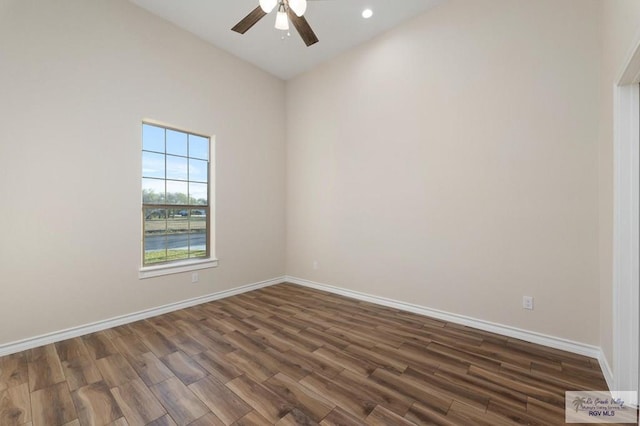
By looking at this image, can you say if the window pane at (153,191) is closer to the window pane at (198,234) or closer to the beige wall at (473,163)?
the window pane at (198,234)

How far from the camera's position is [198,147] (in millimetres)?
3785

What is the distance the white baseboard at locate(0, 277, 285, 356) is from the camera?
7.75ft

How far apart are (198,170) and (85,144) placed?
1273 mm

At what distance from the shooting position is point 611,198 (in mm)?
1897

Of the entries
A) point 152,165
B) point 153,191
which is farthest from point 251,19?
point 153,191

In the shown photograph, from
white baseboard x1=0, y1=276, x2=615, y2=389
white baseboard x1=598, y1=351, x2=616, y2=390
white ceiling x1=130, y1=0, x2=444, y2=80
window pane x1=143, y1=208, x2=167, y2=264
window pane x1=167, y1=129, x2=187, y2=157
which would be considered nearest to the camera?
white baseboard x1=598, y1=351, x2=616, y2=390

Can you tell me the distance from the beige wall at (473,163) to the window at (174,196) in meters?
1.82

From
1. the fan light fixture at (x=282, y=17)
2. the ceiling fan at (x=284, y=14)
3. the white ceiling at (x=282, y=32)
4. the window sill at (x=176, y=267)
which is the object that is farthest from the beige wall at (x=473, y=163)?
the window sill at (x=176, y=267)

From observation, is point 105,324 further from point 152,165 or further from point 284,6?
point 284,6

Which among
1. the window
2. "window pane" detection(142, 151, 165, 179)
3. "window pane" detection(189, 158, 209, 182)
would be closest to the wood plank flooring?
the window

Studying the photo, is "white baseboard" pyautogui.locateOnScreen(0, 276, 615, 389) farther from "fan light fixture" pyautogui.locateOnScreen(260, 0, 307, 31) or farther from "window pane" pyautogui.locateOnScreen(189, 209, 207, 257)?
"fan light fixture" pyautogui.locateOnScreen(260, 0, 307, 31)

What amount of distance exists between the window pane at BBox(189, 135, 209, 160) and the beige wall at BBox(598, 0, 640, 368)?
4.16 meters

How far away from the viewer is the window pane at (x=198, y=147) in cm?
371

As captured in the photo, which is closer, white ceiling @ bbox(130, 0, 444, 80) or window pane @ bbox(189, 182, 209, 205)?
white ceiling @ bbox(130, 0, 444, 80)
